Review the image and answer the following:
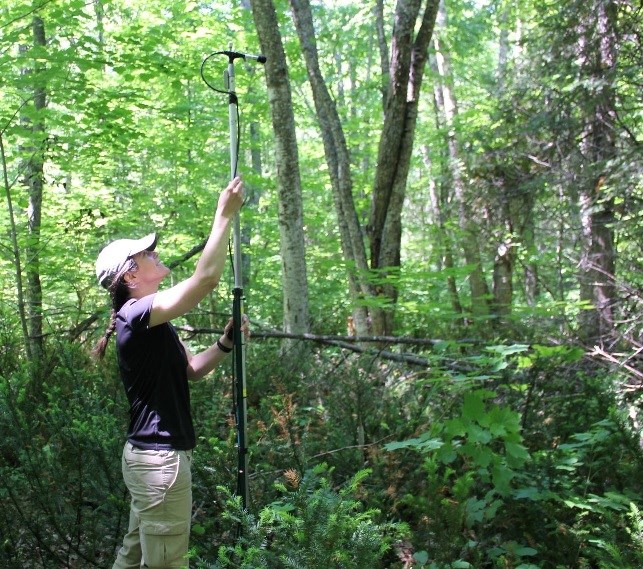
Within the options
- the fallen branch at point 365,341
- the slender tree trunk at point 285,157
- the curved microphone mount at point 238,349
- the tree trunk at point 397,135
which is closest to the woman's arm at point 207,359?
the curved microphone mount at point 238,349

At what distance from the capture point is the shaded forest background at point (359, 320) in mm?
3199

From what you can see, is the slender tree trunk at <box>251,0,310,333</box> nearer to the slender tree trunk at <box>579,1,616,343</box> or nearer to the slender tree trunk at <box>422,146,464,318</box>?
the slender tree trunk at <box>579,1,616,343</box>

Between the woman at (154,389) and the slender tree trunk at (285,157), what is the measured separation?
11.1 feet

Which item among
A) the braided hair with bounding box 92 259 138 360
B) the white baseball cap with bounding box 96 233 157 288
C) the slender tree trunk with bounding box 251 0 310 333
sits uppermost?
the slender tree trunk with bounding box 251 0 310 333

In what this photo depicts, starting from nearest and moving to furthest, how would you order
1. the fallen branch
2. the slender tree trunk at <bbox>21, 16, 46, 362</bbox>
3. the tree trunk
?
the fallen branch < the tree trunk < the slender tree trunk at <bbox>21, 16, 46, 362</bbox>

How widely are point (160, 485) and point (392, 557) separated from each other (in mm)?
1440

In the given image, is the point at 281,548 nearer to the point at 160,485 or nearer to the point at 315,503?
the point at 315,503

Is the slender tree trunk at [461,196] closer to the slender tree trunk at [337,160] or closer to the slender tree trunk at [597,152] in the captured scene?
the slender tree trunk at [597,152]

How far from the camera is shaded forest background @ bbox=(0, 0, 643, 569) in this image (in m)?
3.20

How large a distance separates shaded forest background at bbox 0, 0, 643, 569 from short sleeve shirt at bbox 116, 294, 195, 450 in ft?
2.02

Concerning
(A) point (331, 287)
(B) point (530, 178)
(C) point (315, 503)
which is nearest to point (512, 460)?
(C) point (315, 503)

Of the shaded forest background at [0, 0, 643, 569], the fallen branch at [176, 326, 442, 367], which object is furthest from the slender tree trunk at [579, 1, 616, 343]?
the fallen branch at [176, 326, 442, 367]

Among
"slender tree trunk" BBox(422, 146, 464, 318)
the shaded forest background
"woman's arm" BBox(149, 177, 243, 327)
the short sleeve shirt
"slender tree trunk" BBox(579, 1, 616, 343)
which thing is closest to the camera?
"woman's arm" BBox(149, 177, 243, 327)

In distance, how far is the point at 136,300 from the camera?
8.84ft
